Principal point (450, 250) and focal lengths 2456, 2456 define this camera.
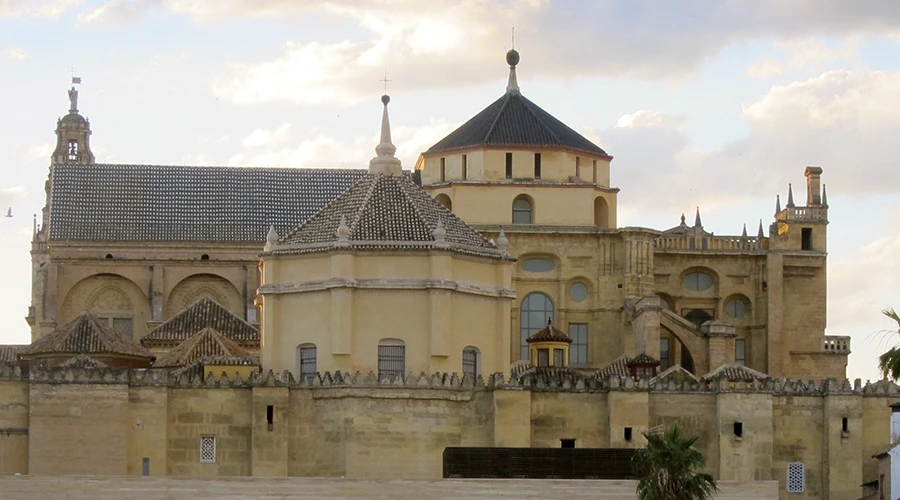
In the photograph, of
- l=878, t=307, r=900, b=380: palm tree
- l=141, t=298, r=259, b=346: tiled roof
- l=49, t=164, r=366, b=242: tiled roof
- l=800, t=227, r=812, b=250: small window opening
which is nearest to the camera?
l=878, t=307, r=900, b=380: palm tree

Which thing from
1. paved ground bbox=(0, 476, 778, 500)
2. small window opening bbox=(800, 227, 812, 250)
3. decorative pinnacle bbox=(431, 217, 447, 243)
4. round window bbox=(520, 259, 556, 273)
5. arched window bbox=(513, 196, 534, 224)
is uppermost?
arched window bbox=(513, 196, 534, 224)

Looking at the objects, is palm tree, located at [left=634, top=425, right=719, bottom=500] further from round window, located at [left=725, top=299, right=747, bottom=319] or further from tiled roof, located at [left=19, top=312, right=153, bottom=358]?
round window, located at [left=725, top=299, right=747, bottom=319]

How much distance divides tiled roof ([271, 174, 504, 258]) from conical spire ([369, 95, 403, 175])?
140 centimetres

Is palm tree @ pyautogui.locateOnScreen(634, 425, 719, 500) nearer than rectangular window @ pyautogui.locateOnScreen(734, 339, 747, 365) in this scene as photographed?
Yes

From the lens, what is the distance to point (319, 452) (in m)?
79.7

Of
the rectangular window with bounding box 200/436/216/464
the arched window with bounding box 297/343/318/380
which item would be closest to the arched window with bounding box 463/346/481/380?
the arched window with bounding box 297/343/318/380

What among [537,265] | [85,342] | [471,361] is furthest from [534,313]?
[85,342]

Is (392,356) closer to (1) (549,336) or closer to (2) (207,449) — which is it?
(2) (207,449)

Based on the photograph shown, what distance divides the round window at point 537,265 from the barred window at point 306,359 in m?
24.7

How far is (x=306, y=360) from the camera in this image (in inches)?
3250

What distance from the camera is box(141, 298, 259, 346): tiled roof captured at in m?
95.8

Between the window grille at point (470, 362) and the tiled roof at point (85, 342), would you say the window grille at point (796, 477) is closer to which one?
the window grille at point (470, 362)

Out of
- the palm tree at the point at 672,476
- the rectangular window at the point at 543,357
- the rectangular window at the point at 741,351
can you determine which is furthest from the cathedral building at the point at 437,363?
the palm tree at the point at 672,476

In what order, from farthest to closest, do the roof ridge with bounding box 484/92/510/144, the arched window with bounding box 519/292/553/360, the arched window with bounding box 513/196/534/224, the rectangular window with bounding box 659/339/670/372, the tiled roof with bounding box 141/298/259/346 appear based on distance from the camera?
1. the arched window with bounding box 513/196/534/224
2. the roof ridge with bounding box 484/92/510/144
3. the rectangular window with bounding box 659/339/670/372
4. the arched window with bounding box 519/292/553/360
5. the tiled roof with bounding box 141/298/259/346
